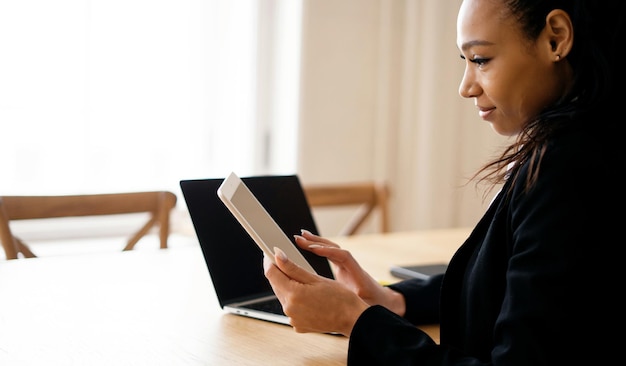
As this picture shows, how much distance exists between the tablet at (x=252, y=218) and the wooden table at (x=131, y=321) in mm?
146

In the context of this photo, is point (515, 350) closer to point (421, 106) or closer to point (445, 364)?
point (445, 364)

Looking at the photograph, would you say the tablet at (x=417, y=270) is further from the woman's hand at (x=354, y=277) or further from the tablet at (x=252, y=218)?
the tablet at (x=252, y=218)

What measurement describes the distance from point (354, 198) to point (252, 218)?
1.42 metres

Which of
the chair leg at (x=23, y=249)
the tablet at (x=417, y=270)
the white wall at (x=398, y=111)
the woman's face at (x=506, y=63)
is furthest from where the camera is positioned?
the white wall at (x=398, y=111)

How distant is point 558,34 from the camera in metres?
0.91

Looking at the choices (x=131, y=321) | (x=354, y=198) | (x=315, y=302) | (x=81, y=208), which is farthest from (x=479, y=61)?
(x=354, y=198)

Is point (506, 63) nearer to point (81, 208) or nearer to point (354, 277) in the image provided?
point (354, 277)

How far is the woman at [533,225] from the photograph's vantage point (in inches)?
31.9

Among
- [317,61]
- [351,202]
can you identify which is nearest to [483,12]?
[351,202]

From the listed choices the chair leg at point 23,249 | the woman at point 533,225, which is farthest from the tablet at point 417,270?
the chair leg at point 23,249

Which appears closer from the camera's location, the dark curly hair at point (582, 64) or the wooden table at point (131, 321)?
the dark curly hair at point (582, 64)

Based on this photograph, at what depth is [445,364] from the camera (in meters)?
0.90

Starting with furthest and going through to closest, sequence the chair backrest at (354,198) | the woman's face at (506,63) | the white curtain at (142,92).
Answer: the white curtain at (142,92), the chair backrest at (354,198), the woman's face at (506,63)

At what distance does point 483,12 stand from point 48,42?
236cm
